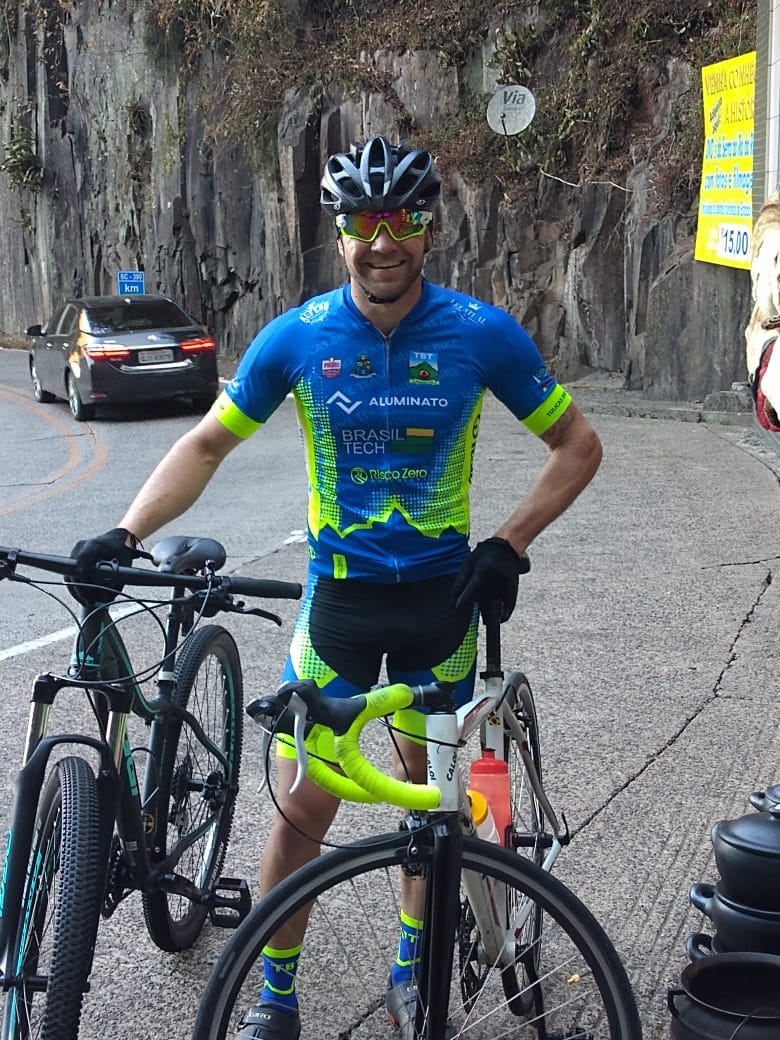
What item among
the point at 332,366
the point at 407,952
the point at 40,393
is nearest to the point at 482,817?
the point at 407,952

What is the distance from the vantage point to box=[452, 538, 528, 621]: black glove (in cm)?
283

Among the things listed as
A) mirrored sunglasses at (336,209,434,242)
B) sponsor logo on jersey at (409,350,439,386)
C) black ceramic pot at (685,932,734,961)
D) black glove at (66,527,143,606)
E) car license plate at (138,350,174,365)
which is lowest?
black ceramic pot at (685,932,734,961)

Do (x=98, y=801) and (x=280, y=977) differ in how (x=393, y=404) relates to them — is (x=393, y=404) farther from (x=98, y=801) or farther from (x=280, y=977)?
(x=280, y=977)

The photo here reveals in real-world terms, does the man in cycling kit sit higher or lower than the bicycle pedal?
higher

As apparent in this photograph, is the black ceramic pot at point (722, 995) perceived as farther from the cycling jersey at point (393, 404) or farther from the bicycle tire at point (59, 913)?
the bicycle tire at point (59, 913)

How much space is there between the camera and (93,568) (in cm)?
279

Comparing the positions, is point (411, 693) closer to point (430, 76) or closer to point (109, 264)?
point (430, 76)

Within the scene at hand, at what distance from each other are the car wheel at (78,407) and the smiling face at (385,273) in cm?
1547

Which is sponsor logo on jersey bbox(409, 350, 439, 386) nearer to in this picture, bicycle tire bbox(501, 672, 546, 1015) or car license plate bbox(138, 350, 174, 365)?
bicycle tire bbox(501, 672, 546, 1015)

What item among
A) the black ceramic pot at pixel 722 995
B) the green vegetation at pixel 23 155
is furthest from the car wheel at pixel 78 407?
the green vegetation at pixel 23 155

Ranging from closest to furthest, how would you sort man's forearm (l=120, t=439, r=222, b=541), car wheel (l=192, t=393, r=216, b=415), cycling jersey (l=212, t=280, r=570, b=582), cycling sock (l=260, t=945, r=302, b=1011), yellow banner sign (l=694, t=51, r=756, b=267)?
cycling sock (l=260, t=945, r=302, b=1011) < cycling jersey (l=212, t=280, r=570, b=582) < man's forearm (l=120, t=439, r=222, b=541) < yellow banner sign (l=694, t=51, r=756, b=267) < car wheel (l=192, t=393, r=216, b=415)

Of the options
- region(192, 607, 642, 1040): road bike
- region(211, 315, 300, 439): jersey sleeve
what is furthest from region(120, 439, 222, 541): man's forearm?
region(192, 607, 642, 1040): road bike

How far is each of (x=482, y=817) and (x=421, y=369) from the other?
1.02 m

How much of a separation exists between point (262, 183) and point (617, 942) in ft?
78.3
